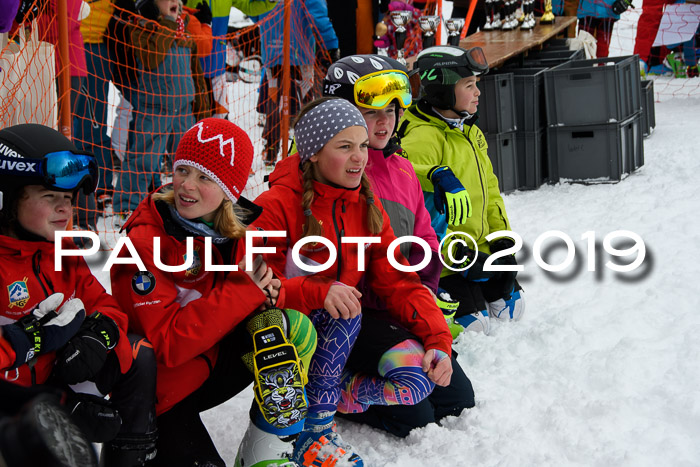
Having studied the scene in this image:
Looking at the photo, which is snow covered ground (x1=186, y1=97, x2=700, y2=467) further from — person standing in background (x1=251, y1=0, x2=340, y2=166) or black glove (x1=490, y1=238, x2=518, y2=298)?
person standing in background (x1=251, y1=0, x2=340, y2=166)

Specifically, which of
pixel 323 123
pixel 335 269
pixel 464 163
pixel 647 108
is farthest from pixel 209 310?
pixel 647 108

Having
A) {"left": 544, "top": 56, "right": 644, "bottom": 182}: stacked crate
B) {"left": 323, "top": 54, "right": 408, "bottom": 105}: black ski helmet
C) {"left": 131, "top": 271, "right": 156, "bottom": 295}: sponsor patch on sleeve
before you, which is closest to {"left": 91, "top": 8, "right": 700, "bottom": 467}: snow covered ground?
{"left": 131, "top": 271, "right": 156, "bottom": 295}: sponsor patch on sleeve

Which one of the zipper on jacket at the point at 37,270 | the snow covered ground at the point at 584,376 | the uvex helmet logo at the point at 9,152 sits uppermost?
the uvex helmet logo at the point at 9,152

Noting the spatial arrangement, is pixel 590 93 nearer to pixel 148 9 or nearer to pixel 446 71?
pixel 446 71

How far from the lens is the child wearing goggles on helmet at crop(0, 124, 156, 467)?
2074 millimetres

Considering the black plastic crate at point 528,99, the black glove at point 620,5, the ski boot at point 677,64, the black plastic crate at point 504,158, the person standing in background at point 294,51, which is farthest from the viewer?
the ski boot at point 677,64

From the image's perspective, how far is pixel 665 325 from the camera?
3793 millimetres

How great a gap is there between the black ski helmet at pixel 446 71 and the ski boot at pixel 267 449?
7.56 ft

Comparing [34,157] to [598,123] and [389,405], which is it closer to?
[389,405]

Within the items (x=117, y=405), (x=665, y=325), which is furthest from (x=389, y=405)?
(x=665, y=325)

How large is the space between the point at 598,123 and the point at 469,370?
3.86 m

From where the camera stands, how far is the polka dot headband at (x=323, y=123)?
277 cm

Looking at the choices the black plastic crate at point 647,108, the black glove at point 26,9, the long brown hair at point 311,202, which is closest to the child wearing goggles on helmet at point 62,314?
the long brown hair at point 311,202

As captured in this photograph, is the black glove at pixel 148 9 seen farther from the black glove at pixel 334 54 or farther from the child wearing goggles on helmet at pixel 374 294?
the child wearing goggles on helmet at pixel 374 294
